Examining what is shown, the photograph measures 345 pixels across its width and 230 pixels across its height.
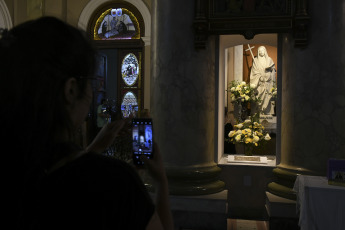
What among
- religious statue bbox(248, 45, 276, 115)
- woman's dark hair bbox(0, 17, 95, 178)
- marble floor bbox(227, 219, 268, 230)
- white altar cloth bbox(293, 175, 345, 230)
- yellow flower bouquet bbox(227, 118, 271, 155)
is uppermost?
religious statue bbox(248, 45, 276, 115)

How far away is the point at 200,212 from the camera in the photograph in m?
4.37

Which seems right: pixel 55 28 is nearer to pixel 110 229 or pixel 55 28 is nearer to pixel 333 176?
pixel 110 229

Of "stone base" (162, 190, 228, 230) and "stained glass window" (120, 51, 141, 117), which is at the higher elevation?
"stained glass window" (120, 51, 141, 117)

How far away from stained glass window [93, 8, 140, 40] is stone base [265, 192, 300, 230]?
6783mm

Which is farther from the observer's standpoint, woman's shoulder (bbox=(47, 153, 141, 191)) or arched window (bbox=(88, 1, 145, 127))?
arched window (bbox=(88, 1, 145, 127))

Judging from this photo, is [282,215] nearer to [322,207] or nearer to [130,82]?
[322,207]

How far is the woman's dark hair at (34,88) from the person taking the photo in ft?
2.41

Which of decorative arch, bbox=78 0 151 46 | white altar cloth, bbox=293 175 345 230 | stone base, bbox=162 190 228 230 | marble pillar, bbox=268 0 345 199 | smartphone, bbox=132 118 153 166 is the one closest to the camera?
smartphone, bbox=132 118 153 166

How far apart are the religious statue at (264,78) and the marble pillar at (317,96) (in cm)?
349

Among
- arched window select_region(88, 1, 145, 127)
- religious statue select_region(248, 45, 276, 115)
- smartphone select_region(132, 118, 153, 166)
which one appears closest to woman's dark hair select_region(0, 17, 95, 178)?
smartphone select_region(132, 118, 153, 166)

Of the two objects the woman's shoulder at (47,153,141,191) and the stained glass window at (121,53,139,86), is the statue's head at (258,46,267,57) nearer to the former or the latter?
the stained glass window at (121,53,139,86)

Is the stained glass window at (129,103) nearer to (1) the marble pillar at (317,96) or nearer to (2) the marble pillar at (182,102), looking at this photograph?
(2) the marble pillar at (182,102)

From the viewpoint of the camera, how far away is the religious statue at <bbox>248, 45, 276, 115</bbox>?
7875 mm

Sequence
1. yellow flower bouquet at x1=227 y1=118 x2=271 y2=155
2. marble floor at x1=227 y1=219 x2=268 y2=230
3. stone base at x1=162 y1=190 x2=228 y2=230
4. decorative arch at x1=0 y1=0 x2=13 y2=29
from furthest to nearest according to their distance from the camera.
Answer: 1. decorative arch at x1=0 y1=0 x2=13 y2=29
2. yellow flower bouquet at x1=227 y1=118 x2=271 y2=155
3. marble floor at x1=227 y1=219 x2=268 y2=230
4. stone base at x1=162 y1=190 x2=228 y2=230
